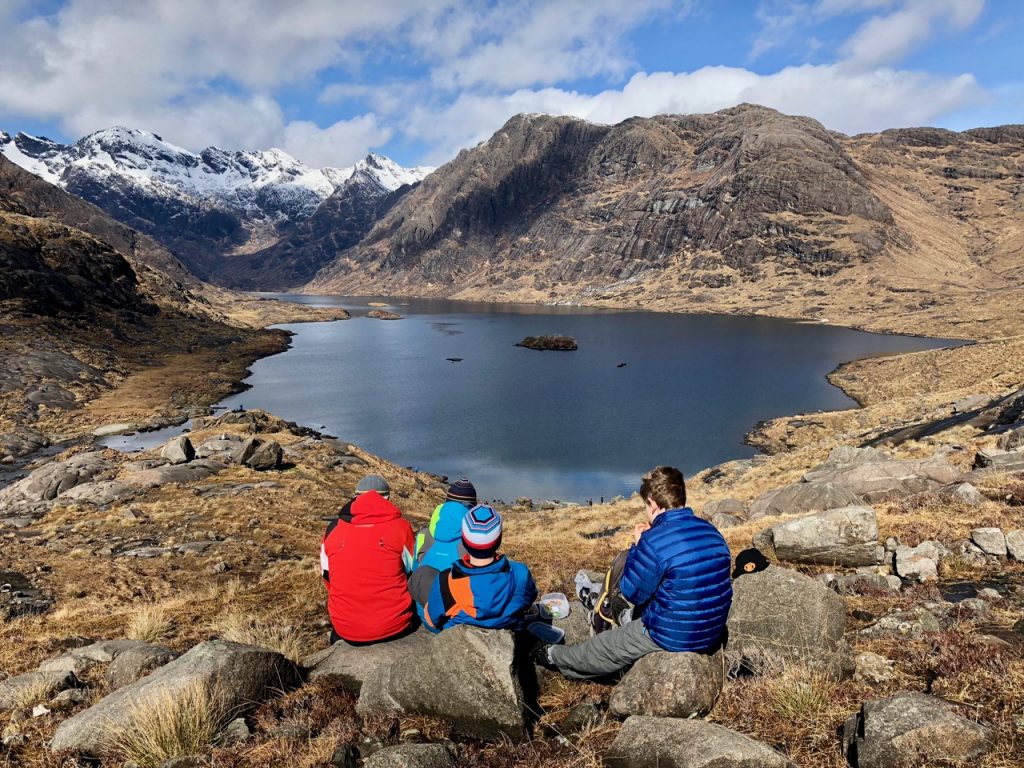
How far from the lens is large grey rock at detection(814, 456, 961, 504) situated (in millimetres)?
15617

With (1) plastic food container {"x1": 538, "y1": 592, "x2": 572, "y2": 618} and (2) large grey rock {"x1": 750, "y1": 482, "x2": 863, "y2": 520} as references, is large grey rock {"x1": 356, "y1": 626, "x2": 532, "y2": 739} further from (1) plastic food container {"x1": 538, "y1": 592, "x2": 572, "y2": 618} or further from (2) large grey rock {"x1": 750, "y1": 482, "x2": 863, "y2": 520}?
(2) large grey rock {"x1": 750, "y1": 482, "x2": 863, "y2": 520}

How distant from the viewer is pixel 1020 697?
460 centimetres

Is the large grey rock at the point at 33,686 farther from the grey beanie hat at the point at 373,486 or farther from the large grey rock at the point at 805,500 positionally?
the large grey rock at the point at 805,500

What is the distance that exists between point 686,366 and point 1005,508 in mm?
81683

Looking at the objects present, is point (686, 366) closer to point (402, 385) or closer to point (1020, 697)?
point (402, 385)

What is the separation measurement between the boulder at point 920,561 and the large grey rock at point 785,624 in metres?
4.36

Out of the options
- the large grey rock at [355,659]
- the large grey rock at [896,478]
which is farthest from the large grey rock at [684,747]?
the large grey rock at [896,478]

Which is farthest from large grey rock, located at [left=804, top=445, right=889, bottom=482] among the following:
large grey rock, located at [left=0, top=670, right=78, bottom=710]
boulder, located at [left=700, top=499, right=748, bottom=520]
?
large grey rock, located at [left=0, top=670, right=78, bottom=710]

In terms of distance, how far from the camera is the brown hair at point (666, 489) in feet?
19.3

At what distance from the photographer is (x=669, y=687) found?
17.7 feet

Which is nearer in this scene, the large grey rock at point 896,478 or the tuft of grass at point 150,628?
the tuft of grass at point 150,628

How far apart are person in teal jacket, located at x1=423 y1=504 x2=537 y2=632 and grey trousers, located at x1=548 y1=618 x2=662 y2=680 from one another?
685 millimetres

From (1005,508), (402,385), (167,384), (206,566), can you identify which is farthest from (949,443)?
(167,384)

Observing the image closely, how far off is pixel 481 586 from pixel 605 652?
5.06 ft
